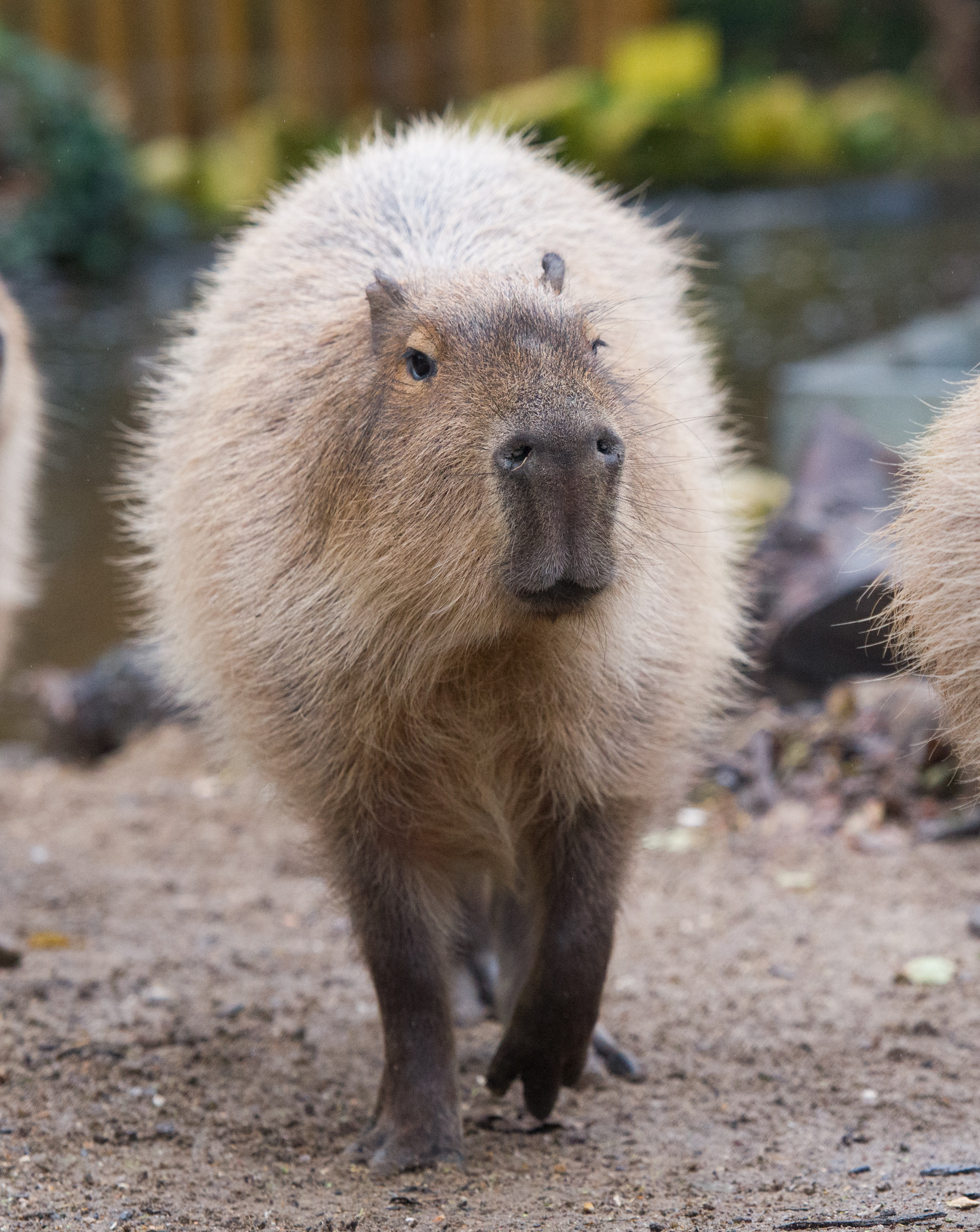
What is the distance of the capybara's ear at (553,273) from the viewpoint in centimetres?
279

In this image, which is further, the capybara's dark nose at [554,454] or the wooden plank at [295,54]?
the wooden plank at [295,54]

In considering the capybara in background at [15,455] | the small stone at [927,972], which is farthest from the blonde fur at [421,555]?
the capybara in background at [15,455]

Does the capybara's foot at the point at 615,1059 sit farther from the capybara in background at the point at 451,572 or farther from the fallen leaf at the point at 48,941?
the fallen leaf at the point at 48,941

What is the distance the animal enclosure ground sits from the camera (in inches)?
110

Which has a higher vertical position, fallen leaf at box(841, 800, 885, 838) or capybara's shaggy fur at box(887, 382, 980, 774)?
capybara's shaggy fur at box(887, 382, 980, 774)

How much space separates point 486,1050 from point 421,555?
1.68 m

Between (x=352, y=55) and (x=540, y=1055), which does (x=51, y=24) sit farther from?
(x=540, y=1055)

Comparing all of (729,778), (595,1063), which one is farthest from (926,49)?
(595,1063)

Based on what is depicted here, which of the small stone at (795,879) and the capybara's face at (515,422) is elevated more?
the capybara's face at (515,422)

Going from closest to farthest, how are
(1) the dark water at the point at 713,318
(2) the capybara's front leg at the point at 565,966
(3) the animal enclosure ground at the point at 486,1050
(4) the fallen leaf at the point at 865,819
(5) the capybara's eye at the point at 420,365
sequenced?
1. (5) the capybara's eye at the point at 420,365
2. (3) the animal enclosure ground at the point at 486,1050
3. (2) the capybara's front leg at the point at 565,966
4. (4) the fallen leaf at the point at 865,819
5. (1) the dark water at the point at 713,318

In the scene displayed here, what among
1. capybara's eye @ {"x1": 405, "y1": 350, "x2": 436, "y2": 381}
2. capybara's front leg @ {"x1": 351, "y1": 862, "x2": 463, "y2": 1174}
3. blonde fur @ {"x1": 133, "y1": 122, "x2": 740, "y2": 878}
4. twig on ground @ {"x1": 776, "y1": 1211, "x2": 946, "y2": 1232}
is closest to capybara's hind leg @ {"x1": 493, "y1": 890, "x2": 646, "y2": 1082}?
capybara's front leg @ {"x1": 351, "y1": 862, "x2": 463, "y2": 1174}

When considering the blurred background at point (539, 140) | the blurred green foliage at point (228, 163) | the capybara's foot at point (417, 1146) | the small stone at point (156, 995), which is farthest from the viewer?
the blurred green foliage at point (228, 163)

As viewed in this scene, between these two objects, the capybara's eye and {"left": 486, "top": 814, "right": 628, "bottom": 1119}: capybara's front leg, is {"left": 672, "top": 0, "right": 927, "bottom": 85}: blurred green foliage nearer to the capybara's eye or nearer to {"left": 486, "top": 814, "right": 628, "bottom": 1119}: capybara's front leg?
{"left": 486, "top": 814, "right": 628, "bottom": 1119}: capybara's front leg

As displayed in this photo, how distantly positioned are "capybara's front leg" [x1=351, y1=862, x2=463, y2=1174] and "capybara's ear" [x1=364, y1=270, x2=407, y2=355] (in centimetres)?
104
